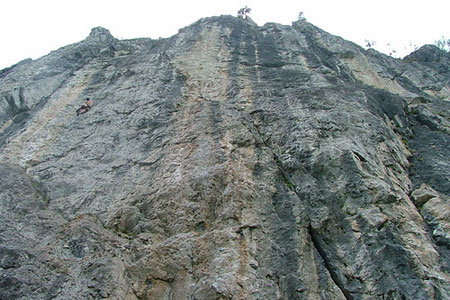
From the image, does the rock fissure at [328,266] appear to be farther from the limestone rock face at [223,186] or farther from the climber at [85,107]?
the climber at [85,107]

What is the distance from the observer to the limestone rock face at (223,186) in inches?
293

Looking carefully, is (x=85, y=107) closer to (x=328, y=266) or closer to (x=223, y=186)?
(x=223, y=186)

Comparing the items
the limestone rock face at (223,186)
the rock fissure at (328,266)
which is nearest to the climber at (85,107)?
the limestone rock face at (223,186)

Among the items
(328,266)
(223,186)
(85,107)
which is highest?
(85,107)

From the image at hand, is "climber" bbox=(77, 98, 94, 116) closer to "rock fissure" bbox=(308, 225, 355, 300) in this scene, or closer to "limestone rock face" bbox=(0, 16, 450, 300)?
"limestone rock face" bbox=(0, 16, 450, 300)

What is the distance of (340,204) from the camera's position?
859 cm

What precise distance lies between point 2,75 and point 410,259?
1926 centimetres

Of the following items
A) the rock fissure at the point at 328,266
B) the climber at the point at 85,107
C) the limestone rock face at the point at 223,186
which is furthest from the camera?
the climber at the point at 85,107

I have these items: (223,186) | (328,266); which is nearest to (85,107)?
(223,186)

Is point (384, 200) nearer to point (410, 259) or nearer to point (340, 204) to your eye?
point (340, 204)

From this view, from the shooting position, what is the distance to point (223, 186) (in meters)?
9.24

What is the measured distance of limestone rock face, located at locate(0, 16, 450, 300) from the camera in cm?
744

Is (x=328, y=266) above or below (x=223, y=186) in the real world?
below

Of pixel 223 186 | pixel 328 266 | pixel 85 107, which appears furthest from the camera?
pixel 85 107
